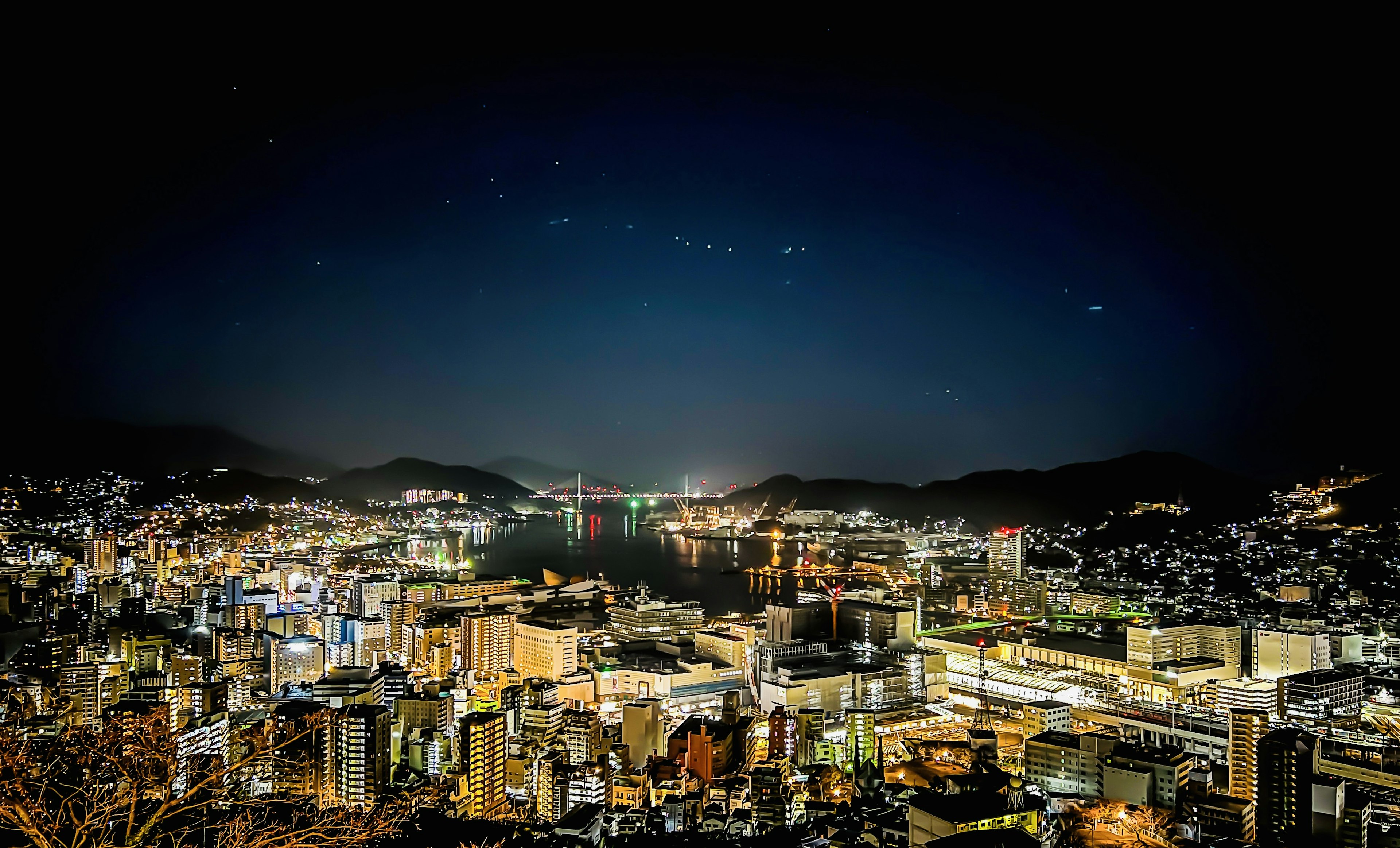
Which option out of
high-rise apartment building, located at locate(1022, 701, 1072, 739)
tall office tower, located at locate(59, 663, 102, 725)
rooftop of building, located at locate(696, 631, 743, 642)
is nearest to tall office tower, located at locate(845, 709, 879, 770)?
high-rise apartment building, located at locate(1022, 701, 1072, 739)

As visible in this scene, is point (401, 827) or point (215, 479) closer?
point (401, 827)

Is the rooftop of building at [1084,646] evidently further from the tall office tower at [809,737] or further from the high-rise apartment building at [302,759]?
the high-rise apartment building at [302,759]

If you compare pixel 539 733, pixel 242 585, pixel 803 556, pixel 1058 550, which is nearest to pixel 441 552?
pixel 803 556

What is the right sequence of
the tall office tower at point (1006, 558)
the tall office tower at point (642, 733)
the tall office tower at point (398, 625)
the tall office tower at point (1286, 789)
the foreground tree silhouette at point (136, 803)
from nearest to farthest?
the foreground tree silhouette at point (136, 803)
the tall office tower at point (1286, 789)
the tall office tower at point (642, 733)
the tall office tower at point (398, 625)
the tall office tower at point (1006, 558)

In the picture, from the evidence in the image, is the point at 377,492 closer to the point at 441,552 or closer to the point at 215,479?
the point at 215,479

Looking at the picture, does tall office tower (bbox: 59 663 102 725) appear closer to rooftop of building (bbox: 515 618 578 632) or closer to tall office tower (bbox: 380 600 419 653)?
tall office tower (bbox: 380 600 419 653)

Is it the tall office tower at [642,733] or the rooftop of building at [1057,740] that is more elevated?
the rooftop of building at [1057,740]

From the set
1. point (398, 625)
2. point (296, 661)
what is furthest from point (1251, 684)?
point (296, 661)

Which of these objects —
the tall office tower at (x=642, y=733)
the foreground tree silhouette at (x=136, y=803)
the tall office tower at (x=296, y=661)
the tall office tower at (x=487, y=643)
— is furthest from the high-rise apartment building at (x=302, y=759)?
the foreground tree silhouette at (x=136, y=803)
